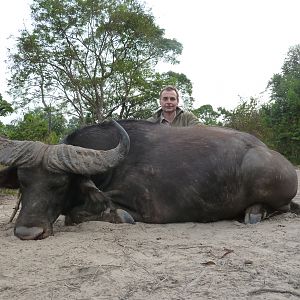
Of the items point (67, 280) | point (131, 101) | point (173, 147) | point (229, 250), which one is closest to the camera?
point (67, 280)

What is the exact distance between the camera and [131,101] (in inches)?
1108

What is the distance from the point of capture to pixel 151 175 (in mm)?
4996

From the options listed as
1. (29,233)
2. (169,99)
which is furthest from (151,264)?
(169,99)

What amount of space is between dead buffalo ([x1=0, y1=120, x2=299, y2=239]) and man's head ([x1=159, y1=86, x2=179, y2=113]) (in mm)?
2235

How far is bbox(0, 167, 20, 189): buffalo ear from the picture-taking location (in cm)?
474

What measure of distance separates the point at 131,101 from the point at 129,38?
3867mm

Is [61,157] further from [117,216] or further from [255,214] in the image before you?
[255,214]

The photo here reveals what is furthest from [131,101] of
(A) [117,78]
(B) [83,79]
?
(B) [83,79]

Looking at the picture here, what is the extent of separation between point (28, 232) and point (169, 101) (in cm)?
433

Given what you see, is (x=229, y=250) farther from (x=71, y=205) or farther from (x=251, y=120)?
(x=251, y=120)

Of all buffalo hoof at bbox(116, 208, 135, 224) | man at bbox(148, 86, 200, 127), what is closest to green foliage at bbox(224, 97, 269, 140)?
man at bbox(148, 86, 200, 127)

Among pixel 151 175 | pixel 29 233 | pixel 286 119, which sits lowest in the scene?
pixel 29 233

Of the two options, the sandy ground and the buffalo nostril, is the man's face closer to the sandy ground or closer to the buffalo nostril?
the sandy ground

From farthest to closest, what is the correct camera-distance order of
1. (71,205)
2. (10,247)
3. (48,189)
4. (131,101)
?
1. (131,101)
2. (71,205)
3. (48,189)
4. (10,247)
